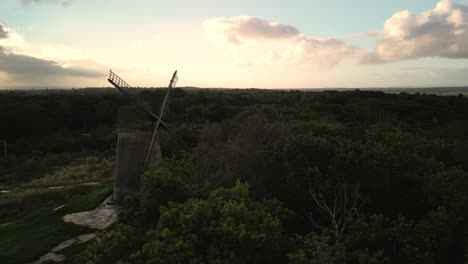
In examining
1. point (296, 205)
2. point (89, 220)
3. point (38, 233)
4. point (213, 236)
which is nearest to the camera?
point (213, 236)

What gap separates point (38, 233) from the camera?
16500 mm

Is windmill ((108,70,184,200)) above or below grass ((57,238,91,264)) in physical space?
above

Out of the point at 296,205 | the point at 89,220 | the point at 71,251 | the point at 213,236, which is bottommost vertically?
the point at 71,251

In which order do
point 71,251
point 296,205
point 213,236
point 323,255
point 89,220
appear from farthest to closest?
point 89,220, point 71,251, point 296,205, point 213,236, point 323,255

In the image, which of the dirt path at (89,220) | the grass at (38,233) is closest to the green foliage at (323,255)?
the dirt path at (89,220)

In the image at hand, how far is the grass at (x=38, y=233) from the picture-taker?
1450 centimetres

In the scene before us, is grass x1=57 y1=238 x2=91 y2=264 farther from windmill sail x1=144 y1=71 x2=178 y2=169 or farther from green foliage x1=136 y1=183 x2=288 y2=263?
green foliage x1=136 y1=183 x2=288 y2=263

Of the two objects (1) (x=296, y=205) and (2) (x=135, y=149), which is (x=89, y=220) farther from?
(1) (x=296, y=205)

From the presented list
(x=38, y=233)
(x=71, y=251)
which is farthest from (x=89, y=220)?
(x=71, y=251)

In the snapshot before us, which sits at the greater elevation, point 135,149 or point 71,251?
point 135,149

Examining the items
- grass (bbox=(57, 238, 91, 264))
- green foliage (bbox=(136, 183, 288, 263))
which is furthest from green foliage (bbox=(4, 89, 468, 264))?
grass (bbox=(57, 238, 91, 264))

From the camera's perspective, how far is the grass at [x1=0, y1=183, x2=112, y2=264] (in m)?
14.5

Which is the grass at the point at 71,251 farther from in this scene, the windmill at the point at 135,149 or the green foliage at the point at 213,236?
the green foliage at the point at 213,236

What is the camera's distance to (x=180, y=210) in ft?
27.4
